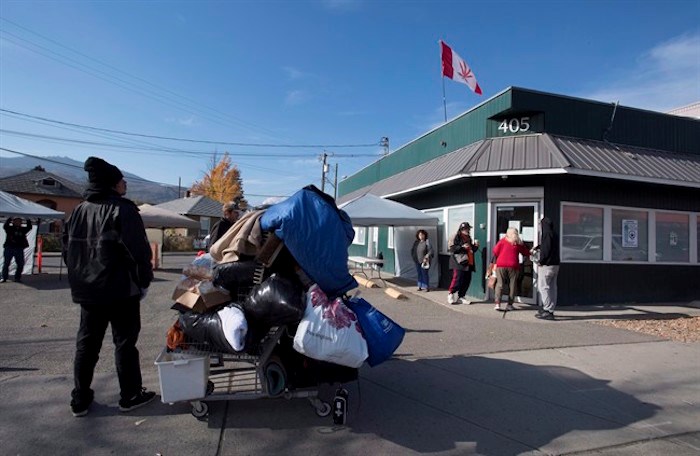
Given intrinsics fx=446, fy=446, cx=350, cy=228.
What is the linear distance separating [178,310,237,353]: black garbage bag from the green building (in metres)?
7.63

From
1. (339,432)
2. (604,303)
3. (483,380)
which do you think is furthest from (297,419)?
(604,303)

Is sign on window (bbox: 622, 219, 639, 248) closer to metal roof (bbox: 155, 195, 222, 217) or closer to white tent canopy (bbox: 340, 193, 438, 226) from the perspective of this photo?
white tent canopy (bbox: 340, 193, 438, 226)

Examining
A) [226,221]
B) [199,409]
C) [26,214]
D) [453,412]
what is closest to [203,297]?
[199,409]

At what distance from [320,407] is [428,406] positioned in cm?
→ 106

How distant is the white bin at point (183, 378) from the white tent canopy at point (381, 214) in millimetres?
8074

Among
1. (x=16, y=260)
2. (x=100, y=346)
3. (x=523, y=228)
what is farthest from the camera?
(x=16, y=260)

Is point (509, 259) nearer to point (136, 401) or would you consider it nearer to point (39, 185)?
point (136, 401)

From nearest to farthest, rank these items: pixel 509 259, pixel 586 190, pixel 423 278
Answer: pixel 509 259 → pixel 586 190 → pixel 423 278

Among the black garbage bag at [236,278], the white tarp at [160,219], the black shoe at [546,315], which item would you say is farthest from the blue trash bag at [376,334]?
the white tarp at [160,219]

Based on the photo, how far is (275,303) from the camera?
11.1 feet

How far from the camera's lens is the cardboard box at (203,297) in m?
3.65

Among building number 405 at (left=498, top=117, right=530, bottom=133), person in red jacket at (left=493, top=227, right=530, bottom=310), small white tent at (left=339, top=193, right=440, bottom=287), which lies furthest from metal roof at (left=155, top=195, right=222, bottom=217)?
person in red jacket at (left=493, top=227, right=530, bottom=310)

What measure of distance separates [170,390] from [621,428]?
3.84m

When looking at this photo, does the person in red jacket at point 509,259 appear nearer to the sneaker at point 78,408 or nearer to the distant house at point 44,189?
the sneaker at point 78,408
